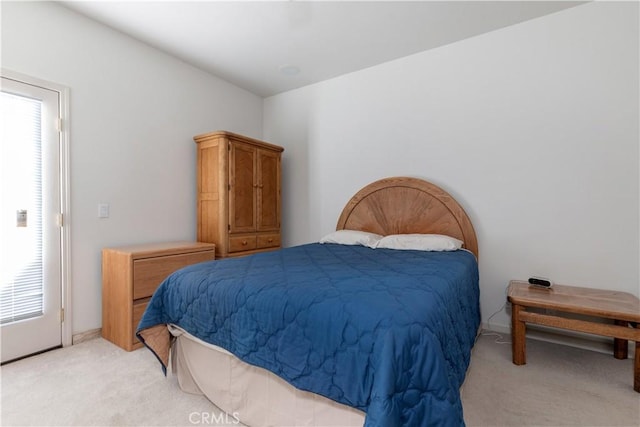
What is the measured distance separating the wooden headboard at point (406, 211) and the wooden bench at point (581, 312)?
0.72m

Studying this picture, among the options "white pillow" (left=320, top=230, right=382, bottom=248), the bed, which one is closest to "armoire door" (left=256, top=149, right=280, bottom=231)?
"white pillow" (left=320, top=230, right=382, bottom=248)

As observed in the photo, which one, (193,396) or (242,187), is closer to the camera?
(193,396)

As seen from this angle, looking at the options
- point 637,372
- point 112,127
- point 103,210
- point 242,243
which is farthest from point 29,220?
point 637,372

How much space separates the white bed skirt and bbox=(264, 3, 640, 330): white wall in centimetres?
214

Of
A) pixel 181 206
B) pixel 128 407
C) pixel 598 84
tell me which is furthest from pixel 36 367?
pixel 598 84

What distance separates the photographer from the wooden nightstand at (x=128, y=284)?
233cm

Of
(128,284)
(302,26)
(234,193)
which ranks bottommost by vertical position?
(128,284)

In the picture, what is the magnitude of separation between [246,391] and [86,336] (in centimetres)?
187

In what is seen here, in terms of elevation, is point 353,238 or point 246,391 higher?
point 353,238

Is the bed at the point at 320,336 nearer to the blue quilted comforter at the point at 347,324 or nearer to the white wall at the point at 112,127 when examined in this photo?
the blue quilted comforter at the point at 347,324

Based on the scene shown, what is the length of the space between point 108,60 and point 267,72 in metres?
1.56

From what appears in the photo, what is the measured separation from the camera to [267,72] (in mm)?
3551

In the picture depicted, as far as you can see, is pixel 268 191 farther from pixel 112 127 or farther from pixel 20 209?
pixel 20 209

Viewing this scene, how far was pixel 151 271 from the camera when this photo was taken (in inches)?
96.4
